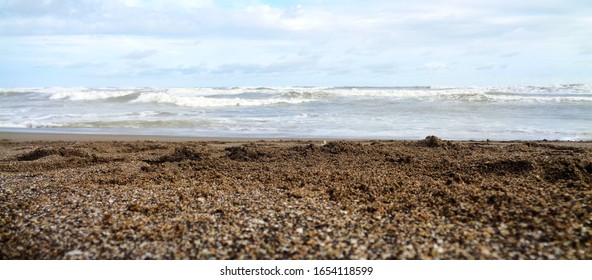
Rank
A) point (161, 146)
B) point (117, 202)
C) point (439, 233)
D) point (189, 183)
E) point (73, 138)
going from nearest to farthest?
1. point (439, 233)
2. point (117, 202)
3. point (189, 183)
4. point (161, 146)
5. point (73, 138)

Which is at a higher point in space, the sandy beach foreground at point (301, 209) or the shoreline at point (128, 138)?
the shoreline at point (128, 138)

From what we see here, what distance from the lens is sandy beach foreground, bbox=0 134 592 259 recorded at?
161 inches

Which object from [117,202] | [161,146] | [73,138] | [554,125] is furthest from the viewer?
[554,125]

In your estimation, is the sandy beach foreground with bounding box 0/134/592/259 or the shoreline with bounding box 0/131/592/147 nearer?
the sandy beach foreground with bounding box 0/134/592/259

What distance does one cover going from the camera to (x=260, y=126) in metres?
16.8

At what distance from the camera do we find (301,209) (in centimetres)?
514

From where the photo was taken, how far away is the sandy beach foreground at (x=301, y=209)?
13.4ft

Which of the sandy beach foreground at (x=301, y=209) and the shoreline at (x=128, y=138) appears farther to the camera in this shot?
the shoreline at (x=128, y=138)

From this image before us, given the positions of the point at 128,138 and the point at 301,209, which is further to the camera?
the point at 128,138

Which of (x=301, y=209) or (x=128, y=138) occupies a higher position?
(x=128, y=138)

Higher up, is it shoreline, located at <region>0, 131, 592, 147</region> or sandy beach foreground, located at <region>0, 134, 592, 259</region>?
shoreline, located at <region>0, 131, 592, 147</region>
